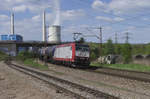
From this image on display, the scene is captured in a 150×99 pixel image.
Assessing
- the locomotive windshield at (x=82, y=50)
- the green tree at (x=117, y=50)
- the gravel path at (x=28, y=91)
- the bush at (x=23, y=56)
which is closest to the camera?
the gravel path at (x=28, y=91)

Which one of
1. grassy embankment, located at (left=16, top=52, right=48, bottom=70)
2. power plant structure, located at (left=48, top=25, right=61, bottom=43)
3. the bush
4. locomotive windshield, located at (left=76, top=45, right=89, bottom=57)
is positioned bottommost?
grassy embankment, located at (left=16, top=52, right=48, bottom=70)

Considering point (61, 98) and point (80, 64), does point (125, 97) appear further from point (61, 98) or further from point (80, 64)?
point (80, 64)

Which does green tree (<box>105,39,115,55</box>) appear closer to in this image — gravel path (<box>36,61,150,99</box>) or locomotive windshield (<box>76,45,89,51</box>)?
locomotive windshield (<box>76,45,89,51</box>)

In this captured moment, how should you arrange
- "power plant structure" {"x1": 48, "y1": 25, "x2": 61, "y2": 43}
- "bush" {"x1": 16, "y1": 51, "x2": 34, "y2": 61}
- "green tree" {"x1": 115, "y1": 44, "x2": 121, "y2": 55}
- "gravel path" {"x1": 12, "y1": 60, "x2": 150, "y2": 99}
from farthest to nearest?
"green tree" {"x1": 115, "y1": 44, "x2": 121, "y2": 55}
"power plant structure" {"x1": 48, "y1": 25, "x2": 61, "y2": 43}
"bush" {"x1": 16, "y1": 51, "x2": 34, "y2": 61}
"gravel path" {"x1": 12, "y1": 60, "x2": 150, "y2": 99}

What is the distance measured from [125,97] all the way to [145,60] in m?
25.1

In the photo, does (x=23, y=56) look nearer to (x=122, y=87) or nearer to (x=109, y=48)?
(x=109, y=48)

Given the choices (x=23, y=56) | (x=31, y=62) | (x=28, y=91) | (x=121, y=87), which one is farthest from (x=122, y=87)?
(x=23, y=56)

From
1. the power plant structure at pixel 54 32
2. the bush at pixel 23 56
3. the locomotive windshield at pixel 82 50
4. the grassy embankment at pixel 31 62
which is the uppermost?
the power plant structure at pixel 54 32

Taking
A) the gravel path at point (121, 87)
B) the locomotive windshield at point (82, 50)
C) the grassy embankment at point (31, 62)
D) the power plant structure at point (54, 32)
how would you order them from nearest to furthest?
1. the gravel path at point (121, 87)
2. the locomotive windshield at point (82, 50)
3. the grassy embankment at point (31, 62)
4. the power plant structure at point (54, 32)

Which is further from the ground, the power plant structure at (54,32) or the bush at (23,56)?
the power plant structure at (54,32)

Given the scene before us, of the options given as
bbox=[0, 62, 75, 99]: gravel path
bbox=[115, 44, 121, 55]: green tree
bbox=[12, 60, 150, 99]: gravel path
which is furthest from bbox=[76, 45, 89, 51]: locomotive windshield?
bbox=[115, 44, 121, 55]: green tree

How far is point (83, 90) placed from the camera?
424 inches

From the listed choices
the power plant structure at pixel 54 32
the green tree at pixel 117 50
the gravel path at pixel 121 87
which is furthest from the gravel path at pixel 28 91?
the green tree at pixel 117 50

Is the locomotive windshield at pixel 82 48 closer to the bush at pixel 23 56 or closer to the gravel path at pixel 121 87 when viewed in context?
the gravel path at pixel 121 87
